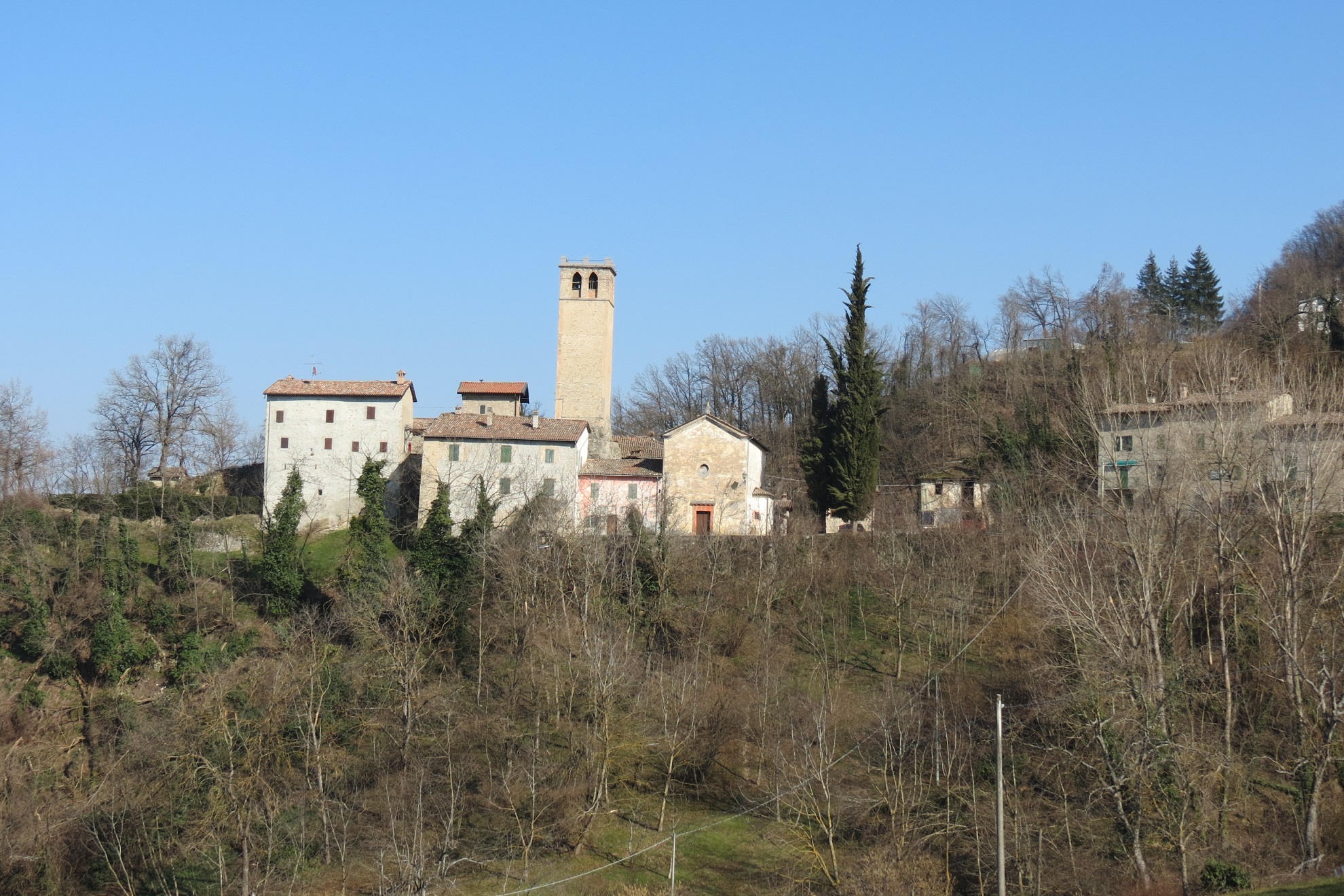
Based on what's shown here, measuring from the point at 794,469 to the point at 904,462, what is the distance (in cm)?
497

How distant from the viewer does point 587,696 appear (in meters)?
32.1

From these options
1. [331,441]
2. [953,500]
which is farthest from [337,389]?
[953,500]

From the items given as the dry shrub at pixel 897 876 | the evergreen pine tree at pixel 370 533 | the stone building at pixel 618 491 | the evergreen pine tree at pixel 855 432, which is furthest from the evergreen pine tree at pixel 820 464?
the dry shrub at pixel 897 876

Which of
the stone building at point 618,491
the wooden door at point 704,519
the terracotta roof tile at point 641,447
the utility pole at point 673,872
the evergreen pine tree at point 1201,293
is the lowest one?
the utility pole at point 673,872

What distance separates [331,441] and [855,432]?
18.9m

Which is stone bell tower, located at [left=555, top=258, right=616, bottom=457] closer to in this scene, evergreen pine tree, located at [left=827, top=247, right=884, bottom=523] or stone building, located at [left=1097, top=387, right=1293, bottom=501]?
evergreen pine tree, located at [left=827, top=247, right=884, bottom=523]

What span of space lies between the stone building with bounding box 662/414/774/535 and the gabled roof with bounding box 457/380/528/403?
9.33 metres

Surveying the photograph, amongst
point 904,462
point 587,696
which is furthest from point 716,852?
point 904,462

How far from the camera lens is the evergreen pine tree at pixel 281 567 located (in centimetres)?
4022

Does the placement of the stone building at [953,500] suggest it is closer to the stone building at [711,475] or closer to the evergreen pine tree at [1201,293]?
the stone building at [711,475]

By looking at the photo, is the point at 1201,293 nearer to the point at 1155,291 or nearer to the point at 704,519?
the point at 1155,291

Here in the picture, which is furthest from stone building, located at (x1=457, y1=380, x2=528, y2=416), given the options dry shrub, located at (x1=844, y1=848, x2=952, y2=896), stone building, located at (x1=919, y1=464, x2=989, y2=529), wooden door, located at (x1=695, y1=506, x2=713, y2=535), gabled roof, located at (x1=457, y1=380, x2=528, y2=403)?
dry shrub, located at (x1=844, y1=848, x2=952, y2=896)

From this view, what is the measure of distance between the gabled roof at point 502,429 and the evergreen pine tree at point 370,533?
2.45 metres

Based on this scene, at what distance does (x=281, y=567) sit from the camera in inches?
1601
